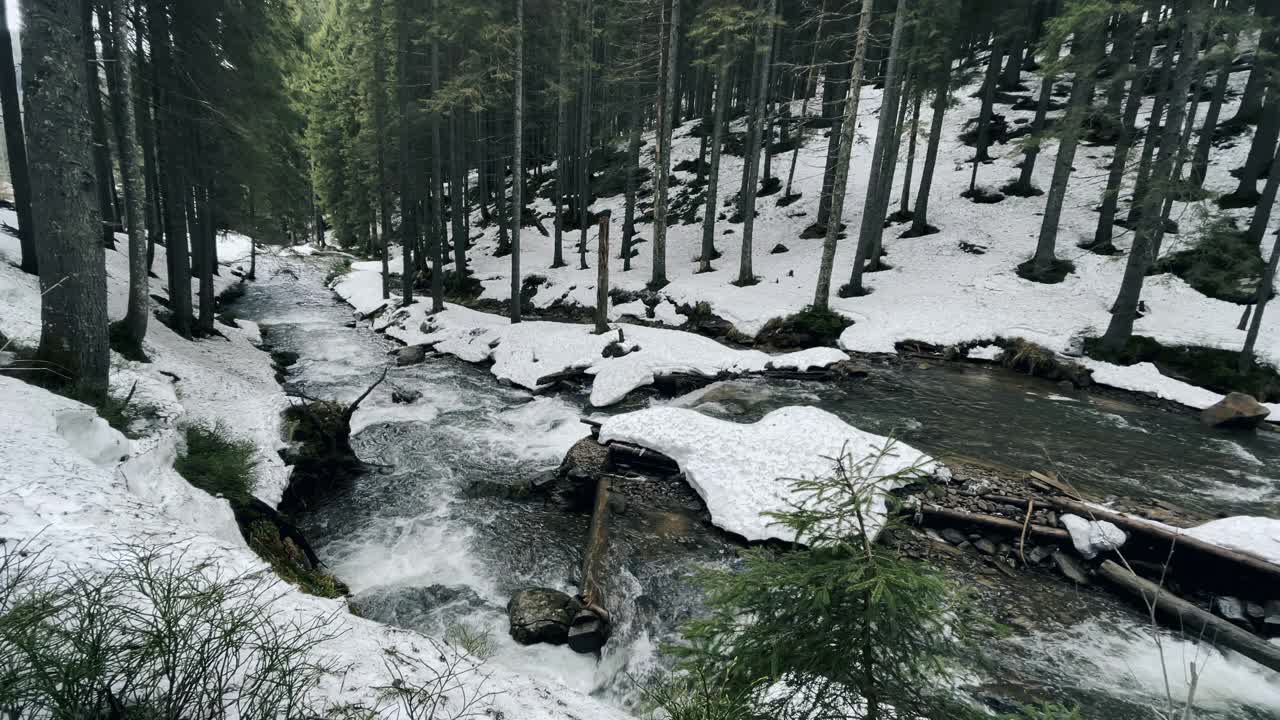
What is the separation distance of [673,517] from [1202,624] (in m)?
5.76

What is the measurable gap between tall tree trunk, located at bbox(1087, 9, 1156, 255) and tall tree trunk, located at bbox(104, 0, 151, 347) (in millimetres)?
21063

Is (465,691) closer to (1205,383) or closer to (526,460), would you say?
(526,460)

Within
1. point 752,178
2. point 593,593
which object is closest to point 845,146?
point 752,178

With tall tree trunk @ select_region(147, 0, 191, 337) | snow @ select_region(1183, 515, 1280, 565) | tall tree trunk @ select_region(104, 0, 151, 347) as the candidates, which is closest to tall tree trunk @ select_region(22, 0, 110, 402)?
tall tree trunk @ select_region(104, 0, 151, 347)

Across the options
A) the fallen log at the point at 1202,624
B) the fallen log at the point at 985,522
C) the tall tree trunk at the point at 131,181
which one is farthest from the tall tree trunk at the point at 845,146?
the tall tree trunk at the point at 131,181

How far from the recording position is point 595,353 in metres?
14.9

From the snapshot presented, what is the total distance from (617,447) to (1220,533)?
7713 millimetres

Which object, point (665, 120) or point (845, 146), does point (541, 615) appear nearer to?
point (845, 146)

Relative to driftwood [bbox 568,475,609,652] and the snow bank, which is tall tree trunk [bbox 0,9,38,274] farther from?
driftwood [bbox 568,475,609,652]

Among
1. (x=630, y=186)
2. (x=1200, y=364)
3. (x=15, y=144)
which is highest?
(x=15, y=144)

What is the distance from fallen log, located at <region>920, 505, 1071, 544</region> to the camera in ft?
21.0

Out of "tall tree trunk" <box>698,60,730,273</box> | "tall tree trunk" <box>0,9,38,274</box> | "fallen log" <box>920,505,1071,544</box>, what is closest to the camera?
"fallen log" <box>920,505,1071,544</box>

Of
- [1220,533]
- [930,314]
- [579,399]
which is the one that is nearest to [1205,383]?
[930,314]

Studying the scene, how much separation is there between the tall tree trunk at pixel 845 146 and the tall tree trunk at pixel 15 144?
759 inches
